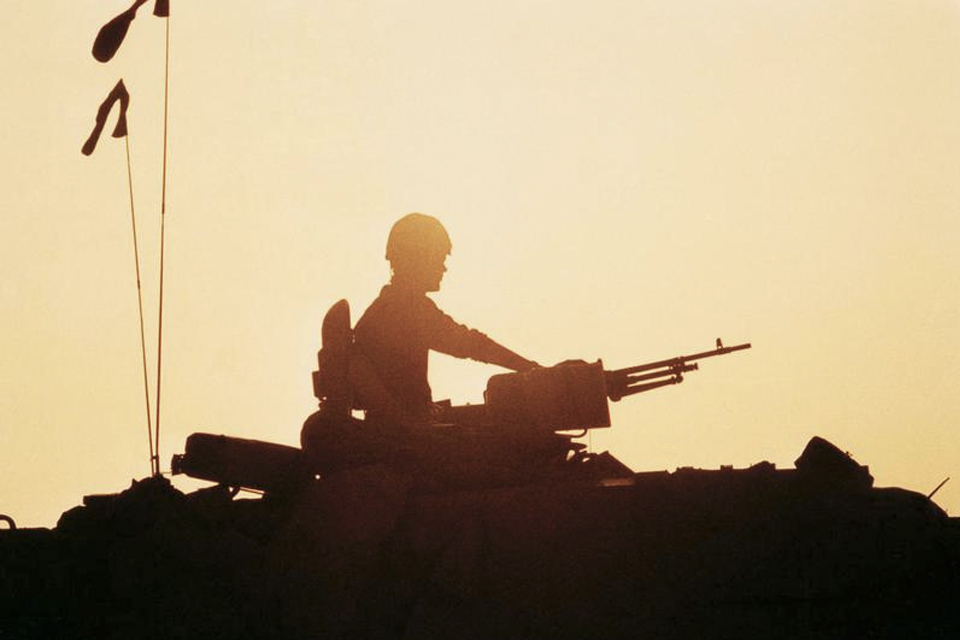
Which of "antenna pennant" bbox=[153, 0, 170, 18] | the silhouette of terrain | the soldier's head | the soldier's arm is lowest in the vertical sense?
the silhouette of terrain

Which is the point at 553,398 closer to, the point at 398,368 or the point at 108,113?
the point at 398,368

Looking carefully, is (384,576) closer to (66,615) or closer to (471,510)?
(471,510)

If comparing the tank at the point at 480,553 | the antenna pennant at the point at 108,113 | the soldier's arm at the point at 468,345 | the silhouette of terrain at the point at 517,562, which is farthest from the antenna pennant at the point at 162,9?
the silhouette of terrain at the point at 517,562

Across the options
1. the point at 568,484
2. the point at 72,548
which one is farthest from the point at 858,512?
the point at 72,548

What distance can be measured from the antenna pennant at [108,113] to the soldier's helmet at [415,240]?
190 cm

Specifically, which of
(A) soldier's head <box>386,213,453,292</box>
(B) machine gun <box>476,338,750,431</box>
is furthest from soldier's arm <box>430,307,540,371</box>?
(B) machine gun <box>476,338,750,431</box>

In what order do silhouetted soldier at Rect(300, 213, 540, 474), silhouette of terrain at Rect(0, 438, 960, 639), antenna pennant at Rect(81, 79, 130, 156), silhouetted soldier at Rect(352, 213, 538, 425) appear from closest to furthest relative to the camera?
silhouette of terrain at Rect(0, 438, 960, 639)
silhouetted soldier at Rect(300, 213, 540, 474)
silhouetted soldier at Rect(352, 213, 538, 425)
antenna pennant at Rect(81, 79, 130, 156)

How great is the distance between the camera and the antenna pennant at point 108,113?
9.52m

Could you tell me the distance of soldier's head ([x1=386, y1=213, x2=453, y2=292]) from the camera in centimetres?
939

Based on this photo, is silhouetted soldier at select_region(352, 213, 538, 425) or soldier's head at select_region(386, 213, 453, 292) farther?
soldier's head at select_region(386, 213, 453, 292)

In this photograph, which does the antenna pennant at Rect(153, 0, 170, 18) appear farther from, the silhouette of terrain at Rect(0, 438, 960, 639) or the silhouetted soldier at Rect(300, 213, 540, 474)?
the silhouette of terrain at Rect(0, 438, 960, 639)

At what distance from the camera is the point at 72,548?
769 cm

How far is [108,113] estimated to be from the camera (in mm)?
9641

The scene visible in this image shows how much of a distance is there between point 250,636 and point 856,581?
118 inches
